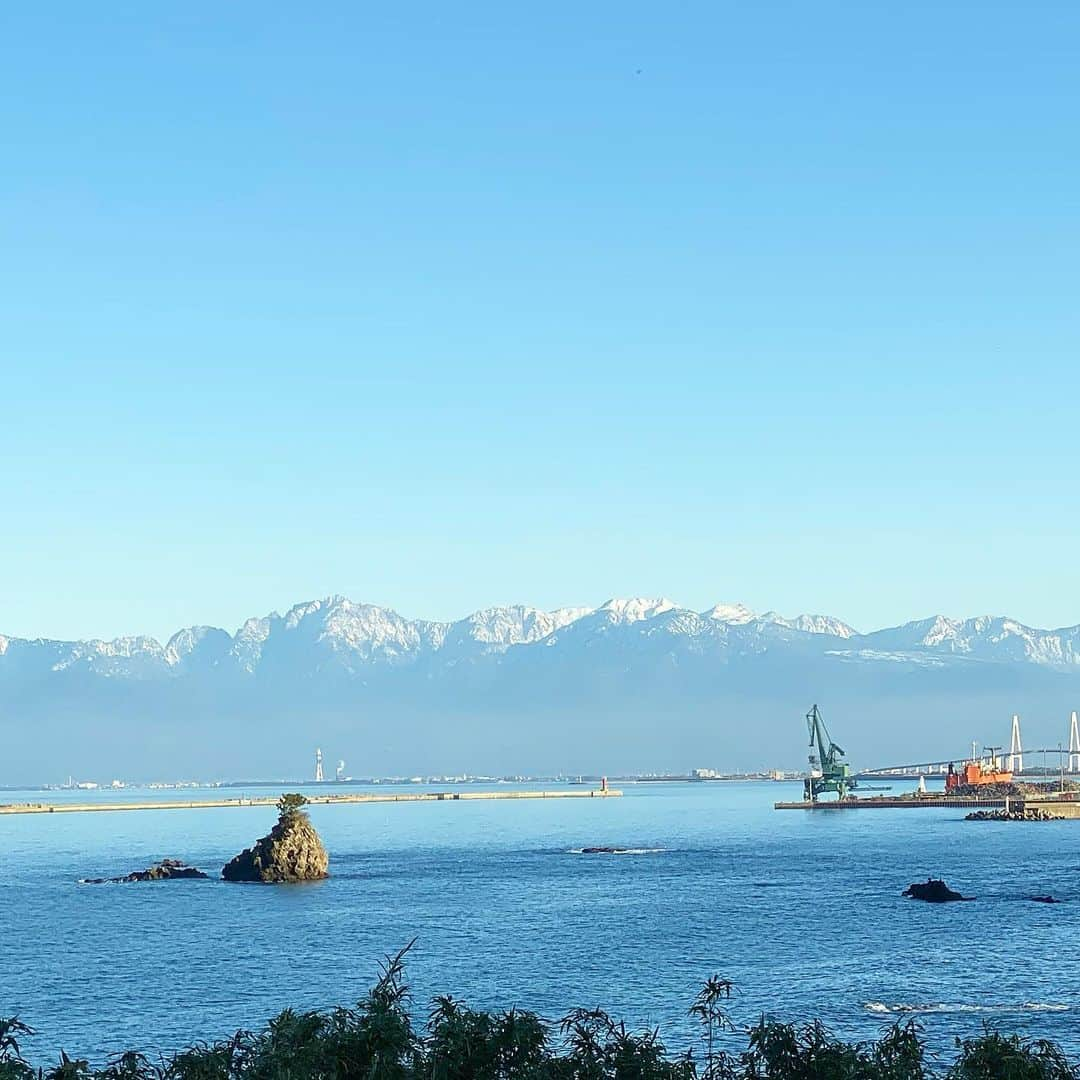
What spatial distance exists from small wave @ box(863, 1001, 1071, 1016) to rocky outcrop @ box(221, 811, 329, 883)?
110868mm

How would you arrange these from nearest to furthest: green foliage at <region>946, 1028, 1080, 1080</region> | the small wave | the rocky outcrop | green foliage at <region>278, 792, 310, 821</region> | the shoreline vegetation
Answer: green foliage at <region>946, 1028, 1080, 1080</region> → the shoreline vegetation → the small wave → green foliage at <region>278, 792, 310, 821</region> → the rocky outcrop

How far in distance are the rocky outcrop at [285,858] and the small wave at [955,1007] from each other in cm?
11087

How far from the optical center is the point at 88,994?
98.9 meters

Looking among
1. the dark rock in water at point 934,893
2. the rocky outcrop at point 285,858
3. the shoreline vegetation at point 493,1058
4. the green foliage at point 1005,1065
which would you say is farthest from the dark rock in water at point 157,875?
the green foliage at point 1005,1065

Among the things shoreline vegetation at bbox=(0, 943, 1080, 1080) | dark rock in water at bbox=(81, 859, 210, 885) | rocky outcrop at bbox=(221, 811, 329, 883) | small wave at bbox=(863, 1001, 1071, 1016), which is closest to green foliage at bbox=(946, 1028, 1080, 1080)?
shoreline vegetation at bbox=(0, 943, 1080, 1080)

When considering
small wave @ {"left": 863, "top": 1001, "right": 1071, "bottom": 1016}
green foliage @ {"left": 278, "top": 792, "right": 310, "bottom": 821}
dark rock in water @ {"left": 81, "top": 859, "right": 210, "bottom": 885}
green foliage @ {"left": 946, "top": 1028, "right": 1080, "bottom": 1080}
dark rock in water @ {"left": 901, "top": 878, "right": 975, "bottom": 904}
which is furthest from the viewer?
dark rock in water @ {"left": 81, "top": 859, "right": 210, "bottom": 885}

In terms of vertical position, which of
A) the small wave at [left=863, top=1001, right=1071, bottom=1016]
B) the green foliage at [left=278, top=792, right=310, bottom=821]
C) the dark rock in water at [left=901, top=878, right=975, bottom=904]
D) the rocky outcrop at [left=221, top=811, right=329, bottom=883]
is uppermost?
the green foliage at [left=278, top=792, right=310, bottom=821]

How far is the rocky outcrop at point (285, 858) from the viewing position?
18600 cm

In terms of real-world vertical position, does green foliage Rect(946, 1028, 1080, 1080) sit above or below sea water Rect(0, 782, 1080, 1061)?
above

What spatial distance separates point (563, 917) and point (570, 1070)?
94.9 metres

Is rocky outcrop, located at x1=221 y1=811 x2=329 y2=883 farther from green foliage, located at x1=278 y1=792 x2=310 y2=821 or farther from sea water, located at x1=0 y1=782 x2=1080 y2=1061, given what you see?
sea water, located at x1=0 y1=782 x2=1080 y2=1061

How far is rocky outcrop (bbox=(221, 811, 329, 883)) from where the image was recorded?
7323 inches

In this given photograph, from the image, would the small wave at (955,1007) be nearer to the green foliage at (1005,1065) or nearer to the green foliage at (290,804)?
the green foliage at (1005,1065)

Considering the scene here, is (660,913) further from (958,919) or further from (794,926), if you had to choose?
(958,919)
